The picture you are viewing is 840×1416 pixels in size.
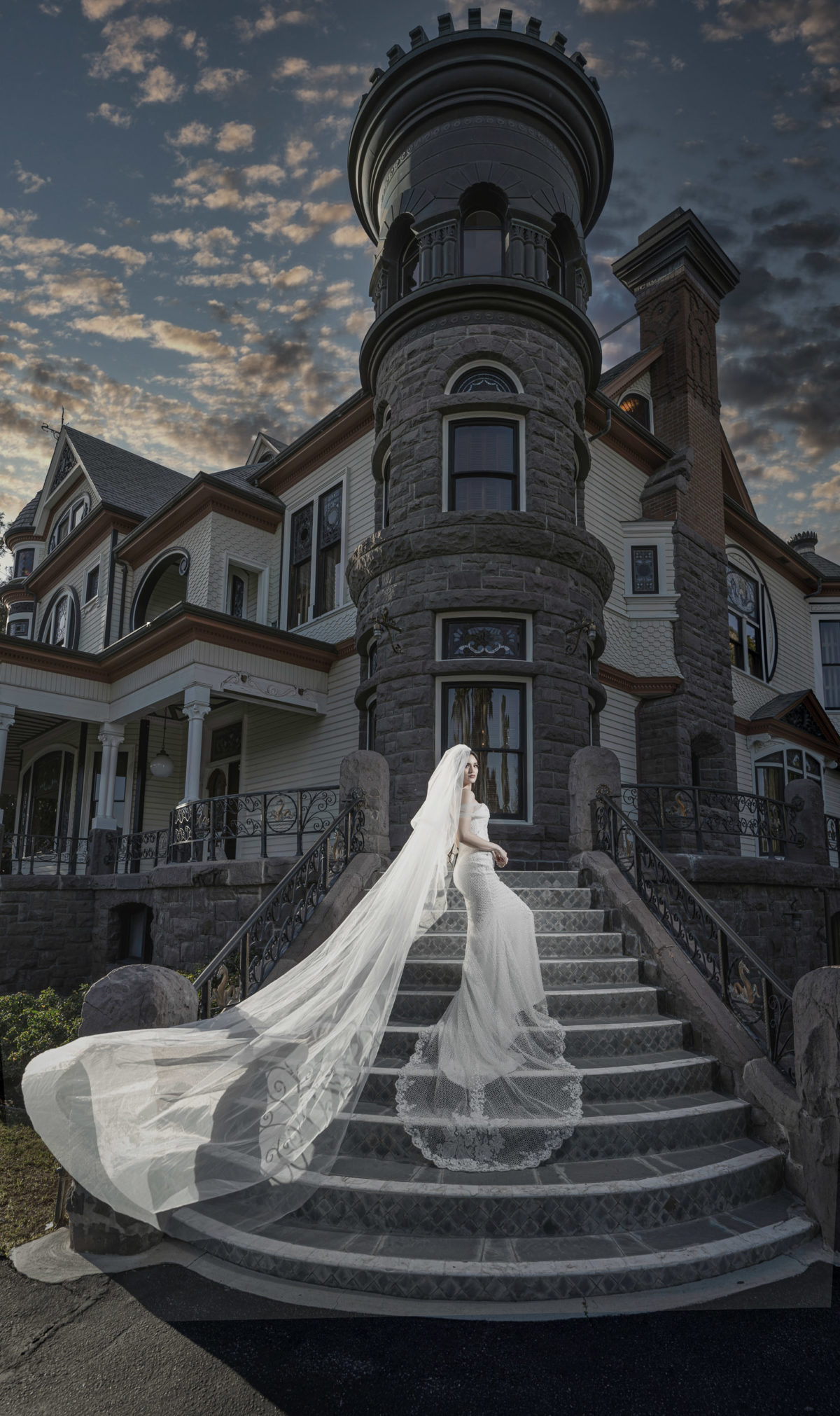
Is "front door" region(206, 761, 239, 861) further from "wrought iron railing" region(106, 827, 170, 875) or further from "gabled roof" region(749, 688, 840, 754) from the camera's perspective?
"gabled roof" region(749, 688, 840, 754)

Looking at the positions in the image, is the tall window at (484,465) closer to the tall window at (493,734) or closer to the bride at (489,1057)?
the tall window at (493,734)

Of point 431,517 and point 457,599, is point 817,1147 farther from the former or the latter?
point 431,517

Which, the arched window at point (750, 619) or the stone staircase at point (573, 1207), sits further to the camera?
the arched window at point (750, 619)

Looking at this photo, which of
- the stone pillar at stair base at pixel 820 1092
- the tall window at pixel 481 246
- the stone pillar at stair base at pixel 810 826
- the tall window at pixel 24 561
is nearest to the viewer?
the stone pillar at stair base at pixel 820 1092

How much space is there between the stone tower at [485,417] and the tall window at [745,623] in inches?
311

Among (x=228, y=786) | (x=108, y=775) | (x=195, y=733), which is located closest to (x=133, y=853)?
(x=108, y=775)

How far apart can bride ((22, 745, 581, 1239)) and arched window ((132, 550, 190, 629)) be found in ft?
51.2

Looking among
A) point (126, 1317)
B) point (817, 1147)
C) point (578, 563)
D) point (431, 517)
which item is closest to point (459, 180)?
point (431, 517)

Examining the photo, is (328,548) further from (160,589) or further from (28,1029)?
(28,1029)

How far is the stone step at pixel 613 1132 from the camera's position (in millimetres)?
5289

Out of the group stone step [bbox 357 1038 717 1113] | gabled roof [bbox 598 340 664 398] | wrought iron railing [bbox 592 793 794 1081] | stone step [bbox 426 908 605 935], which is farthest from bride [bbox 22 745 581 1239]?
gabled roof [bbox 598 340 664 398]

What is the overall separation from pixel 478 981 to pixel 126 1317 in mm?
2838

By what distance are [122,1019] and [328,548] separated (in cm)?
1423

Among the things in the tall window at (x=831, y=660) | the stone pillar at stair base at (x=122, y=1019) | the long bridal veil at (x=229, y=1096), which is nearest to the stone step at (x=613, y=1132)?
the long bridal veil at (x=229, y=1096)
